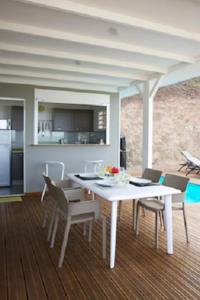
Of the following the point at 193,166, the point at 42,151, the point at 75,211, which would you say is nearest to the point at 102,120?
the point at 42,151

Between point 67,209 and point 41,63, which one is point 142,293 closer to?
point 67,209

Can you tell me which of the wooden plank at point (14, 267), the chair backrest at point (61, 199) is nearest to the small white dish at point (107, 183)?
the chair backrest at point (61, 199)

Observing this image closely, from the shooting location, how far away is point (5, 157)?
636cm

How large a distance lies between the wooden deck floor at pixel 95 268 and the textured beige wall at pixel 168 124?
6.67m

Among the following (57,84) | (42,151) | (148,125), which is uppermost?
(57,84)

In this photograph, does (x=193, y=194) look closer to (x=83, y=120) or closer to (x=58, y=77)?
(x=83, y=120)

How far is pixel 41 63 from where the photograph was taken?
4.26 m

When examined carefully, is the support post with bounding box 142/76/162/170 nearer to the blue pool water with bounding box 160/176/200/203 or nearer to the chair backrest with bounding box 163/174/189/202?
the blue pool water with bounding box 160/176/200/203

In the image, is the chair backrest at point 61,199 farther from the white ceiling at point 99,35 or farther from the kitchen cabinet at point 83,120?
the kitchen cabinet at point 83,120

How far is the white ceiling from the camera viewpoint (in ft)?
8.13

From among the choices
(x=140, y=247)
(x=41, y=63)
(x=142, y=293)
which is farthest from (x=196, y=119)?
(x=142, y=293)

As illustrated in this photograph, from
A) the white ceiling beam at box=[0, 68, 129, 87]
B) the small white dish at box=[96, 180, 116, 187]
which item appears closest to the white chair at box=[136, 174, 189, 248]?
the small white dish at box=[96, 180, 116, 187]

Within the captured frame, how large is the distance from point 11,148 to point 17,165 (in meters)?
0.48

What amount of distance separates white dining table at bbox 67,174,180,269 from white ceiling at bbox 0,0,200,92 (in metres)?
1.77
